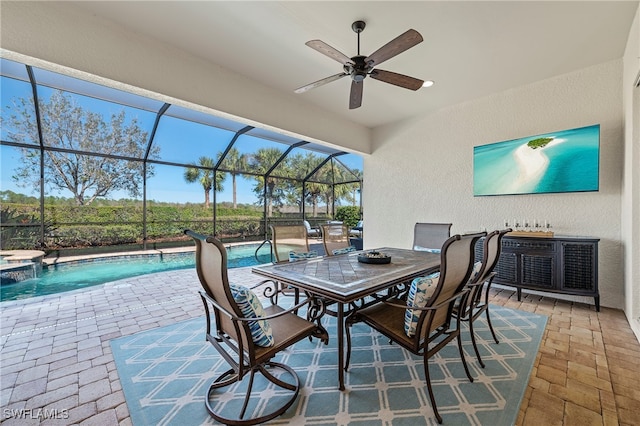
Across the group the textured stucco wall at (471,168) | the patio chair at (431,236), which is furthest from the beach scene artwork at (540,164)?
the patio chair at (431,236)

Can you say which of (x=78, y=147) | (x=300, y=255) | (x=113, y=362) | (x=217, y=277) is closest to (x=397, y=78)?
(x=300, y=255)

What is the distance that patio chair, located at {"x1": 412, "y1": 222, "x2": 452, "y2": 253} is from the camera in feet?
10.8

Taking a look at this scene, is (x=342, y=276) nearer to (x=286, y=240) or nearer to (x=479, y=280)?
(x=479, y=280)

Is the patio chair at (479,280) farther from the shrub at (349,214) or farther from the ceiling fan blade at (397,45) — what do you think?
the shrub at (349,214)

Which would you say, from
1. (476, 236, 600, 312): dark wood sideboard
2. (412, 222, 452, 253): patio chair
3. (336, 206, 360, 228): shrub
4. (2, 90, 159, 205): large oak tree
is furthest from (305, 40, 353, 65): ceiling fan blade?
(336, 206, 360, 228): shrub

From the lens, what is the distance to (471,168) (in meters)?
4.16

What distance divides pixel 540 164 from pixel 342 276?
3473mm

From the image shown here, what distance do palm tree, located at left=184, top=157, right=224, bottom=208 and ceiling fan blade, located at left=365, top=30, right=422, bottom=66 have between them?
16.8ft

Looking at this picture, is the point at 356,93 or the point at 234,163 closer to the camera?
the point at 356,93

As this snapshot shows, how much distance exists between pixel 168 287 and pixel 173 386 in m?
2.69

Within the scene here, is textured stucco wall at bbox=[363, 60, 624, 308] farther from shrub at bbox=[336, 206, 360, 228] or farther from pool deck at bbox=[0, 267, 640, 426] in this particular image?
shrub at bbox=[336, 206, 360, 228]

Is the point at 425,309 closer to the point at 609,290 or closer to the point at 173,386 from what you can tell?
the point at 173,386

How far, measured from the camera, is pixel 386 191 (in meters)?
5.35

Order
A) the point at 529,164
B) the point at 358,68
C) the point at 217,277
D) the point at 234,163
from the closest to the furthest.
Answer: the point at 217,277, the point at 358,68, the point at 529,164, the point at 234,163
